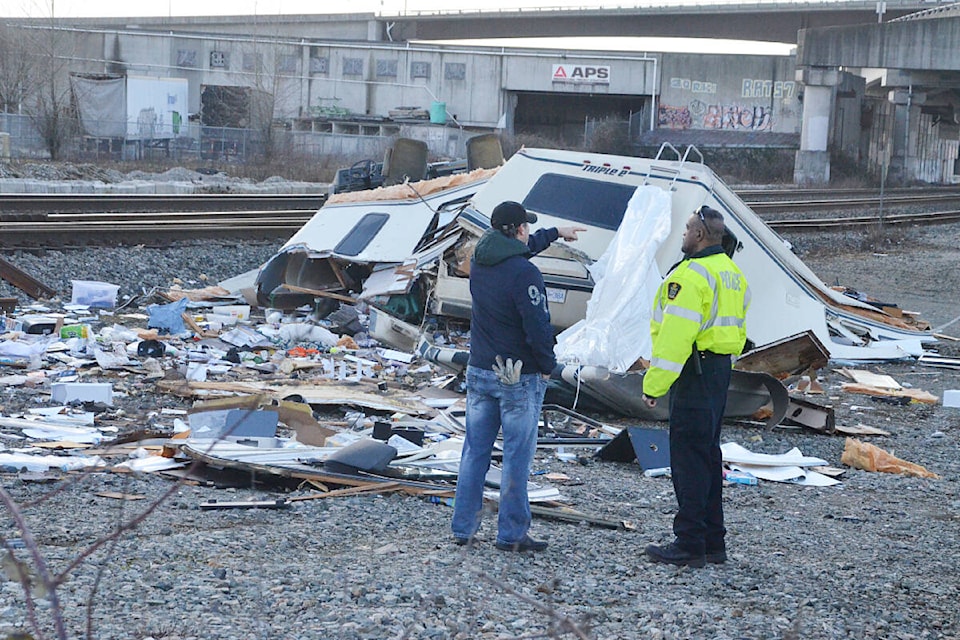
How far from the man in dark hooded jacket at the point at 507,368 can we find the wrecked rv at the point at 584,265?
13.7ft

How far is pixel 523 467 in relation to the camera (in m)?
6.61

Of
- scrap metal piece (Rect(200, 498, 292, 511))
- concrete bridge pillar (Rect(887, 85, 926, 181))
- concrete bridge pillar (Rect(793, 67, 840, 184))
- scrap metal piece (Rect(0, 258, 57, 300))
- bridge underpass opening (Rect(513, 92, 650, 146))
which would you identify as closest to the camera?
scrap metal piece (Rect(200, 498, 292, 511))

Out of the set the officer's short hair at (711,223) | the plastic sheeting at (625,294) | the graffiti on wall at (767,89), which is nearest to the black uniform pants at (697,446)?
the officer's short hair at (711,223)

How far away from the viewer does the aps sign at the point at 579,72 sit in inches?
2469

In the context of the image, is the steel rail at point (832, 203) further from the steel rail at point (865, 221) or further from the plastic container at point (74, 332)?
the plastic container at point (74, 332)

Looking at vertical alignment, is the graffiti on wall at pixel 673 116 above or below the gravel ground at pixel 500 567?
above

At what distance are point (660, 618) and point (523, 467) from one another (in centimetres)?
134

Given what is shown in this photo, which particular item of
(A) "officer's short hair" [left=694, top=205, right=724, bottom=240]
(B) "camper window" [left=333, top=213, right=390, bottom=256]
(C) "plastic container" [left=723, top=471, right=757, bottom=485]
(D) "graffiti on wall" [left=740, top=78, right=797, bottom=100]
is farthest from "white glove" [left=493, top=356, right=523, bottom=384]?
(D) "graffiti on wall" [left=740, top=78, right=797, bottom=100]

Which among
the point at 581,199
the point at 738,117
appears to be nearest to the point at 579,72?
the point at 738,117

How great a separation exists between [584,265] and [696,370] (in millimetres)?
5808

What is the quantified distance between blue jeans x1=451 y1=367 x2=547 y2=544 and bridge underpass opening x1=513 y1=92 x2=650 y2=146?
6022 centimetres

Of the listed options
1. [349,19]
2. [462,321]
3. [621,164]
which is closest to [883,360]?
[621,164]

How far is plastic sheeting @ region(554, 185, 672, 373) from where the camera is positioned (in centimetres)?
1102

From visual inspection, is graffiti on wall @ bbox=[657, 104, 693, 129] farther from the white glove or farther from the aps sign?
the white glove
